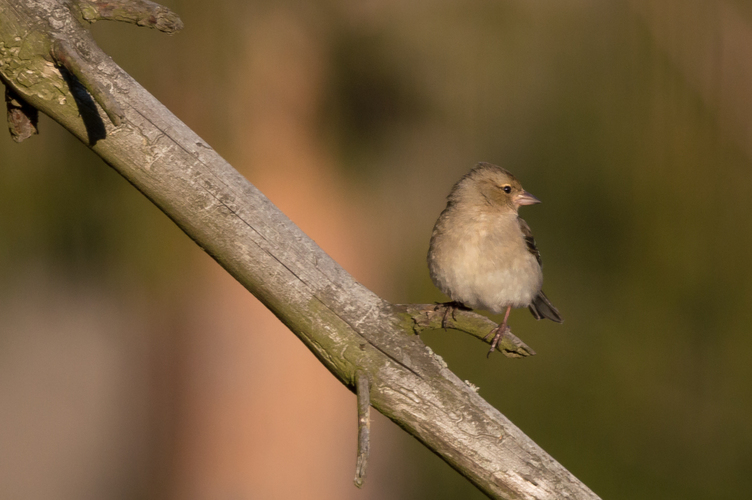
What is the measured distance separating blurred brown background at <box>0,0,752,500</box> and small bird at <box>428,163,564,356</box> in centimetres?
152

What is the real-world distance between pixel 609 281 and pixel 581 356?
47 cm

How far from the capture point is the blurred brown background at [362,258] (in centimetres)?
358

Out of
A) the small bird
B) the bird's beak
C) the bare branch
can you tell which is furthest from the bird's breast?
the bare branch

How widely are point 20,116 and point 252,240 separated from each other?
61 centimetres

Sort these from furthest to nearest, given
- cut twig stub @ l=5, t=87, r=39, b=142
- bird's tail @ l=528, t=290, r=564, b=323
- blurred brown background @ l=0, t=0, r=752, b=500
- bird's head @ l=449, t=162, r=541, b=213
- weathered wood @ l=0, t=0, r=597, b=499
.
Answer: blurred brown background @ l=0, t=0, r=752, b=500
bird's tail @ l=528, t=290, r=564, b=323
bird's head @ l=449, t=162, r=541, b=213
cut twig stub @ l=5, t=87, r=39, b=142
weathered wood @ l=0, t=0, r=597, b=499

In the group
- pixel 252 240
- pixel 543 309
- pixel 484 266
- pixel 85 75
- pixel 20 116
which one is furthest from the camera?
pixel 543 309

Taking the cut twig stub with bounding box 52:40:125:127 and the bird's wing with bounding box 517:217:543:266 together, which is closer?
the cut twig stub with bounding box 52:40:125:127

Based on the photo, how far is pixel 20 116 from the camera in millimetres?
1426

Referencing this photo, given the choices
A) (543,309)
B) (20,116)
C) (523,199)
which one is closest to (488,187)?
(523,199)

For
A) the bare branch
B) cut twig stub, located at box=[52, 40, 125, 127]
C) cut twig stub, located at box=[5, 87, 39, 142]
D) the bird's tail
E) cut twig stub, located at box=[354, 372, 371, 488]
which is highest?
the bare branch

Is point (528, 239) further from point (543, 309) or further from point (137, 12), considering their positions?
point (137, 12)

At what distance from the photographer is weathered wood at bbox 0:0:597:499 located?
127 cm

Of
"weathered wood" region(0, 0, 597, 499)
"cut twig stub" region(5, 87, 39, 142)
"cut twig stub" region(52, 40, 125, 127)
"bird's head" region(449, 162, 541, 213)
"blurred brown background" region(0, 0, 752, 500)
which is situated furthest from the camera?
"blurred brown background" region(0, 0, 752, 500)

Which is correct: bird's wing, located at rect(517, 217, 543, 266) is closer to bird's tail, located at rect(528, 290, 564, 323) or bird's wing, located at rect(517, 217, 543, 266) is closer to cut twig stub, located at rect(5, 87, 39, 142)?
bird's tail, located at rect(528, 290, 564, 323)
